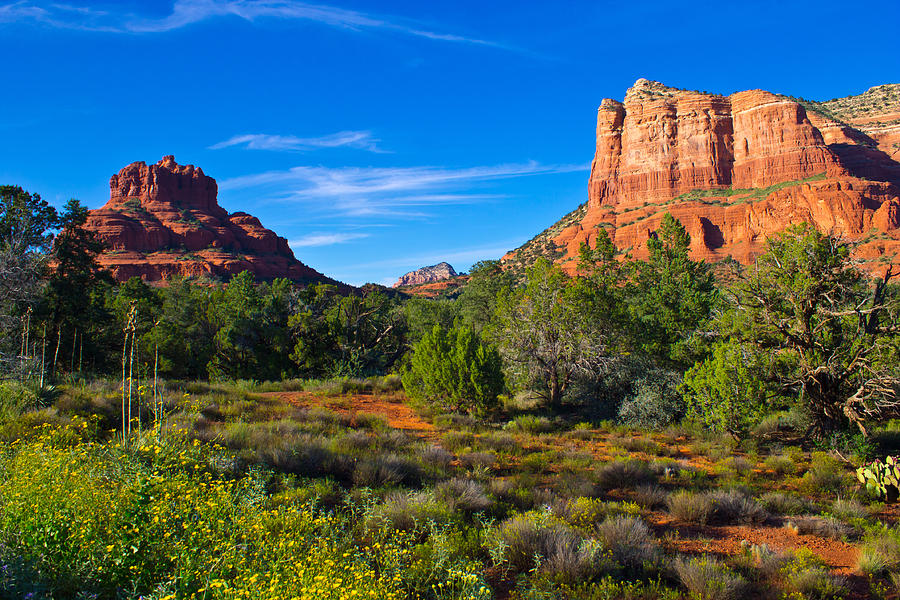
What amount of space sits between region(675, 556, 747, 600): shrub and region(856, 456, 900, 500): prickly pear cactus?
616cm

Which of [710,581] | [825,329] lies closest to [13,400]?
[710,581]

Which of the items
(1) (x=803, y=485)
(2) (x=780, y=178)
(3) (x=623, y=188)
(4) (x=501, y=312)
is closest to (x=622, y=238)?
(3) (x=623, y=188)

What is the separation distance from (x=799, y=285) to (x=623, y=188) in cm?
11113

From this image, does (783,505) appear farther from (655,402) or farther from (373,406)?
(373,406)

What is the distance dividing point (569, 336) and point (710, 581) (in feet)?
39.5

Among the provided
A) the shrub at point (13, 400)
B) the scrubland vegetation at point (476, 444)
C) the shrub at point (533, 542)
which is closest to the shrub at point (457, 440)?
the scrubland vegetation at point (476, 444)

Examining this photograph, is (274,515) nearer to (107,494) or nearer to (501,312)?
(107,494)

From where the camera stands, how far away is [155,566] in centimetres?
377

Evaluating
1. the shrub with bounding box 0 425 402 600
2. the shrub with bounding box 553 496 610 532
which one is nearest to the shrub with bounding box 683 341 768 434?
the shrub with bounding box 553 496 610 532

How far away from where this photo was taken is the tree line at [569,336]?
11797 millimetres

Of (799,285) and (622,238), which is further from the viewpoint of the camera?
(622,238)

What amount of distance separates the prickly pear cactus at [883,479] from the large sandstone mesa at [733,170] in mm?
80749

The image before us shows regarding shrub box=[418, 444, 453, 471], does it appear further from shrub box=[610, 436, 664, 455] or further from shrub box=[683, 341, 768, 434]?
shrub box=[683, 341, 768, 434]

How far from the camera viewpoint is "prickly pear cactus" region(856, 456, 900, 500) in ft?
29.1
